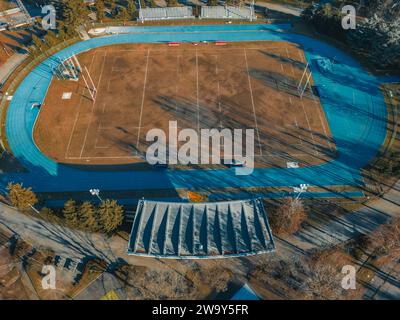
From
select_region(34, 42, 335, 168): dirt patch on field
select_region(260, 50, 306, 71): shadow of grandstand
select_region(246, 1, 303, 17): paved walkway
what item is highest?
select_region(246, 1, 303, 17): paved walkway

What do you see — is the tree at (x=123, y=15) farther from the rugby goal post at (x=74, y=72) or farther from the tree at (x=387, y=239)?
the tree at (x=387, y=239)

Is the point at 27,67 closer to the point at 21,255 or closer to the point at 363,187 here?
the point at 21,255

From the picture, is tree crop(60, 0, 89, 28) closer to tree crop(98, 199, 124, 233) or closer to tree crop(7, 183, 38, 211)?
tree crop(7, 183, 38, 211)

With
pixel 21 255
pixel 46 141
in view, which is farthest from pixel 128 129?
pixel 21 255

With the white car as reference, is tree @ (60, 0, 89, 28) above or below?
above

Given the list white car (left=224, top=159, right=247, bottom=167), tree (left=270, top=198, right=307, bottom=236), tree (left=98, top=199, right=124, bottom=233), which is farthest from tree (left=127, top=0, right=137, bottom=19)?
tree (left=270, top=198, right=307, bottom=236)

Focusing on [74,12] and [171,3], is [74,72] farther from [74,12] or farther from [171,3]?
[171,3]

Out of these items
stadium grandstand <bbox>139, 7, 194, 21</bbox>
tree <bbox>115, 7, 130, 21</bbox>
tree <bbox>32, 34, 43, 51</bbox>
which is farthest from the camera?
stadium grandstand <bbox>139, 7, 194, 21</bbox>
